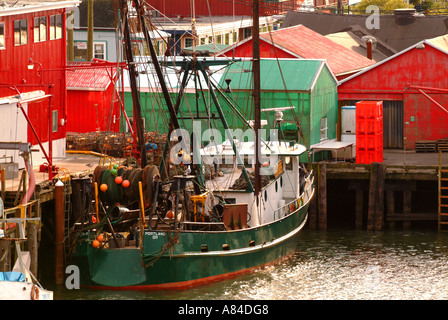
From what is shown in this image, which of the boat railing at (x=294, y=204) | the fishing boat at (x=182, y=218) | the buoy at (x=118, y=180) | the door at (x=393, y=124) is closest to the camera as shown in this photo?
the buoy at (x=118, y=180)

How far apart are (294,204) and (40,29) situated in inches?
405

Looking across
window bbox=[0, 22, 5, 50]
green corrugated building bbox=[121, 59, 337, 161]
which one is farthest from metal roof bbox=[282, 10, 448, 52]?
window bbox=[0, 22, 5, 50]

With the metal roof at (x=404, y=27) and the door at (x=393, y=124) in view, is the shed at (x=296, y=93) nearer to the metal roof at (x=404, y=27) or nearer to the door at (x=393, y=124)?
the door at (x=393, y=124)

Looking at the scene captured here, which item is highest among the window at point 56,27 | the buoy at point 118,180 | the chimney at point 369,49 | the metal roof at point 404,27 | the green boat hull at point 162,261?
the metal roof at point 404,27

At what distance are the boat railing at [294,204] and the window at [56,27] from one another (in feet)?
32.4

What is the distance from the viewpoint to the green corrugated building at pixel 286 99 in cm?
3922

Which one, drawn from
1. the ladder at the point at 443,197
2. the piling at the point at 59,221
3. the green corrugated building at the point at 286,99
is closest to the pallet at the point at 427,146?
the green corrugated building at the point at 286,99

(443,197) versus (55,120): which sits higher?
(55,120)

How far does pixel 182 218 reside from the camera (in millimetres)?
28438

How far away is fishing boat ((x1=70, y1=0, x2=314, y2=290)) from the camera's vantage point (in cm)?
2755

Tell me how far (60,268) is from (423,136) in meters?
19.7

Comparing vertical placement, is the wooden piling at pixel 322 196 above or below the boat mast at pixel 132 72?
below

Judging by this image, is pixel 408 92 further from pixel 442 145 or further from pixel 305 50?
pixel 305 50

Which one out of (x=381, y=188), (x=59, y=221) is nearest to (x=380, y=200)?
(x=381, y=188)
